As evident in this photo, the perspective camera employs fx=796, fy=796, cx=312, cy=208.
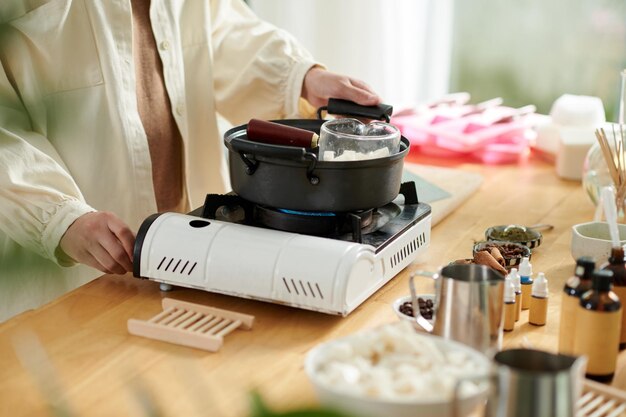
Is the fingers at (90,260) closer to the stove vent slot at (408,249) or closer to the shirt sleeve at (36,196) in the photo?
the shirt sleeve at (36,196)

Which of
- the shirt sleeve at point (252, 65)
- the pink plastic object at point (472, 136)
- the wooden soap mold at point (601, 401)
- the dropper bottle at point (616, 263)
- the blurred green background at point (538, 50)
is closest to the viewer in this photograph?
the wooden soap mold at point (601, 401)

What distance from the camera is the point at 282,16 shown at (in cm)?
335

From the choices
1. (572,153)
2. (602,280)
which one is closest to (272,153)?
(602,280)

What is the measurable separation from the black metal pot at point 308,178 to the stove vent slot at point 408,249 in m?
0.11

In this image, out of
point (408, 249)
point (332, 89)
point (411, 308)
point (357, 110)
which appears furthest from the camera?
point (332, 89)

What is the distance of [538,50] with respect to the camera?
314 centimetres

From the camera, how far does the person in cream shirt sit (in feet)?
4.57

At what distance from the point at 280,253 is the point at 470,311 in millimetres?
347

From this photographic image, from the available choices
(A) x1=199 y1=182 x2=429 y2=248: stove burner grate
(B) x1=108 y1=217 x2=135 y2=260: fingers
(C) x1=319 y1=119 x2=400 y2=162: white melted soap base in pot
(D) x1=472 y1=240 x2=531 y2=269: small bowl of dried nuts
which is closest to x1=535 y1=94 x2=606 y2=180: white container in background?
(D) x1=472 y1=240 x2=531 y2=269: small bowl of dried nuts

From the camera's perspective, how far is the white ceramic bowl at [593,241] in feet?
4.62

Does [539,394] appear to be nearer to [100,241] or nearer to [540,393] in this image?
[540,393]

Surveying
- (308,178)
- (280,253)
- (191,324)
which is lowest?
(191,324)

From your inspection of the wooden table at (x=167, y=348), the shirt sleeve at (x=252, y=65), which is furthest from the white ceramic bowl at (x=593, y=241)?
the shirt sleeve at (x=252, y=65)

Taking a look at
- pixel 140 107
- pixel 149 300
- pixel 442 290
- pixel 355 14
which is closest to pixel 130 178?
pixel 140 107
